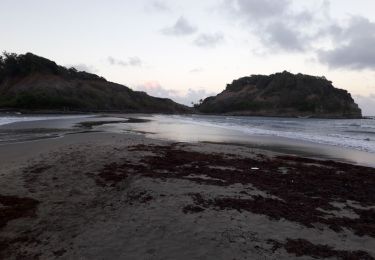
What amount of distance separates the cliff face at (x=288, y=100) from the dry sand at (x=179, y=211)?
136 metres

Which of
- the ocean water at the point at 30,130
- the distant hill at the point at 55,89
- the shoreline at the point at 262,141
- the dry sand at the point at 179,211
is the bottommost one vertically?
the ocean water at the point at 30,130

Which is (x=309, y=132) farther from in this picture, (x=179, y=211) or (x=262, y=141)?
(x=179, y=211)

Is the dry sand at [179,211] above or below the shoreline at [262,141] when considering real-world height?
above

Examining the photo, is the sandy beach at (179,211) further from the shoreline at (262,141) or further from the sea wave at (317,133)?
the sea wave at (317,133)

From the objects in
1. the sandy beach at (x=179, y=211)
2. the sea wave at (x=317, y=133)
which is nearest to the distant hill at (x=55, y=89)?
the sea wave at (x=317, y=133)

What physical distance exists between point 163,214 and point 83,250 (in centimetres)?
182

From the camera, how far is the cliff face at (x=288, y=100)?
143 meters

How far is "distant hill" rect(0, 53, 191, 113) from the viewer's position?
291ft

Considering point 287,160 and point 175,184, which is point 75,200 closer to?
point 175,184

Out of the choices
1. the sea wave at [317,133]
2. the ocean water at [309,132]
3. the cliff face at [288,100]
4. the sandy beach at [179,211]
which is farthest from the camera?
the cliff face at [288,100]

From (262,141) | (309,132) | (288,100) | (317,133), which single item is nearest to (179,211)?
(262,141)

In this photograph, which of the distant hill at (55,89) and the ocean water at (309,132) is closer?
the ocean water at (309,132)

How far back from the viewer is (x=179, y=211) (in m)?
6.84

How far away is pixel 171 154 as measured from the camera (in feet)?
45.7
